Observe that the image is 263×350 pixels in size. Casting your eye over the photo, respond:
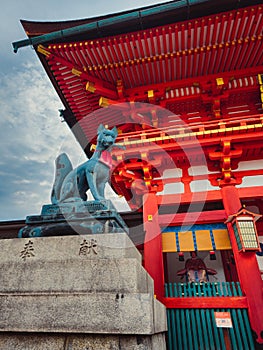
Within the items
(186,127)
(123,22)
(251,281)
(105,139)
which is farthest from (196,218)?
(123,22)

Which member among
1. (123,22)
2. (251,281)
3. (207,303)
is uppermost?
(123,22)

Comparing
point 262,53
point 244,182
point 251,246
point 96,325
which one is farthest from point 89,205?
point 262,53

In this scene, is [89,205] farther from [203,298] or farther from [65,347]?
[203,298]

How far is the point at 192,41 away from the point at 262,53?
7.38ft

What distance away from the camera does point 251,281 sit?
5.12 m

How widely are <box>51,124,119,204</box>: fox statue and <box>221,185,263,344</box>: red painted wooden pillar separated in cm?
413

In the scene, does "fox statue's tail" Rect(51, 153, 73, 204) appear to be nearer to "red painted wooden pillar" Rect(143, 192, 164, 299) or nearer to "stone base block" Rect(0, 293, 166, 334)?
"stone base block" Rect(0, 293, 166, 334)

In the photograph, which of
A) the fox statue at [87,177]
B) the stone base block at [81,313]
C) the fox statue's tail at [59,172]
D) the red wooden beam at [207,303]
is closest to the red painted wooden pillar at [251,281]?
the red wooden beam at [207,303]

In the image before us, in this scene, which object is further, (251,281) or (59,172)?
(251,281)

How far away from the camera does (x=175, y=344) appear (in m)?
4.72

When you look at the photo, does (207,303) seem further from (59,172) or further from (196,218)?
(59,172)

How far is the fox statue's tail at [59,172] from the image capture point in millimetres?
3596

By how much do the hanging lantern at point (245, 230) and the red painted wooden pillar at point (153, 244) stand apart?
200cm

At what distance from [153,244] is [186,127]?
371 cm
